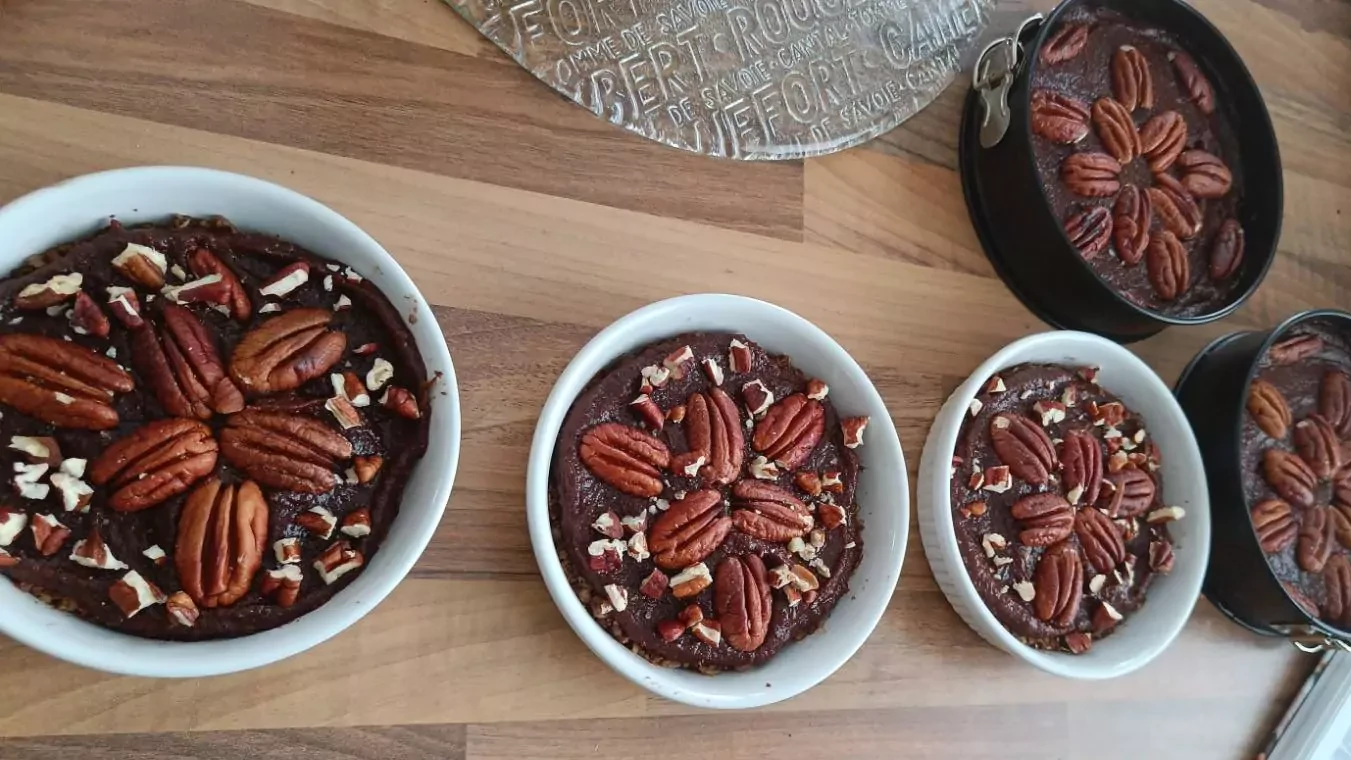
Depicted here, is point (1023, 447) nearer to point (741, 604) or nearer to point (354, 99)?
point (741, 604)

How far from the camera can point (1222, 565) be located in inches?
58.4

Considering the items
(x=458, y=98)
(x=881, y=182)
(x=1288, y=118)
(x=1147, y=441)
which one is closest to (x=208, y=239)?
(x=458, y=98)

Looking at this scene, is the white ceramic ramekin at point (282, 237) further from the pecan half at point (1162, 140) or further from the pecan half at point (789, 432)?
the pecan half at point (1162, 140)

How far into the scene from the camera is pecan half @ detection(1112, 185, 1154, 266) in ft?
4.88

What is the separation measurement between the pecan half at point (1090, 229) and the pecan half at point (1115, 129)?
102 mm

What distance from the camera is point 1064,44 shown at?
1.51 m

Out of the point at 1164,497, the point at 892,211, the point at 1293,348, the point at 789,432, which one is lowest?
the point at 1164,497

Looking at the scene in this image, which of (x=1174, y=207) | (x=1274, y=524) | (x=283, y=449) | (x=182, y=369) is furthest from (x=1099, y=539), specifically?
(x=182, y=369)

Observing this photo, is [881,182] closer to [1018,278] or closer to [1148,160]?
[1018,278]

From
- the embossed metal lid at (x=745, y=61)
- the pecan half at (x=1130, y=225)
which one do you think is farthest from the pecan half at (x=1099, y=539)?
Answer: the embossed metal lid at (x=745, y=61)

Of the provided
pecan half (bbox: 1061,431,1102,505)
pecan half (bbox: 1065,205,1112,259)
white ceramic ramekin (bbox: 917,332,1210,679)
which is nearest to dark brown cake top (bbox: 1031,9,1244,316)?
pecan half (bbox: 1065,205,1112,259)

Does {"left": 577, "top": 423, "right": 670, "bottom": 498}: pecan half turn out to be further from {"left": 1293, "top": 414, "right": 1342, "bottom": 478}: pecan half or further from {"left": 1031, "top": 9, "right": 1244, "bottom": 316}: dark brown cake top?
{"left": 1293, "top": 414, "right": 1342, "bottom": 478}: pecan half

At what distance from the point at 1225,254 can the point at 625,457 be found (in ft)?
3.37

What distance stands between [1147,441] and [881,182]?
55 cm
